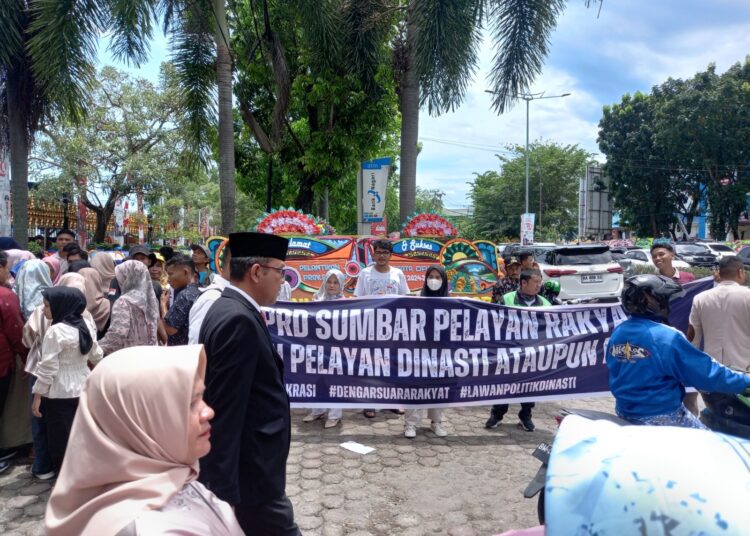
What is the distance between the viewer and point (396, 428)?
5535 millimetres

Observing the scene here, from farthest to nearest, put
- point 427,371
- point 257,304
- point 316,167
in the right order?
point 316,167 < point 427,371 < point 257,304

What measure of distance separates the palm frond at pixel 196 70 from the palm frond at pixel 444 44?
4535 millimetres

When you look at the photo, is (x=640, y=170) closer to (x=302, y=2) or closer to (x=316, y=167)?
(x=316, y=167)

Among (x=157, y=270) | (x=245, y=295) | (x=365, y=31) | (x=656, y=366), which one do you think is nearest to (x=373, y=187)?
(x=365, y=31)

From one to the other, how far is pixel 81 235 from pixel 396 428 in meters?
24.5

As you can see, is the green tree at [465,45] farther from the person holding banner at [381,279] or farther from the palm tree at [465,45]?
the person holding banner at [381,279]

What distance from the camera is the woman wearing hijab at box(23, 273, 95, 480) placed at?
166 inches

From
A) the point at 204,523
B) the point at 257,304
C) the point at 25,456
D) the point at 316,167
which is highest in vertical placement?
the point at 316,167

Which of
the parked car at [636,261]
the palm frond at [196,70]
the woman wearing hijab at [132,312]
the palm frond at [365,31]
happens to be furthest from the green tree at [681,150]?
the woman wearing hijab at [132,312]

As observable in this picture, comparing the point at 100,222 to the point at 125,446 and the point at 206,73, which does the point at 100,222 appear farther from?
the point at 125,446

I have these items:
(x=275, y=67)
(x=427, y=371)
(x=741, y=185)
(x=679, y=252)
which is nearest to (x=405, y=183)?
(x=275, y=67)

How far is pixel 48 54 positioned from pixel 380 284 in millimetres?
7268

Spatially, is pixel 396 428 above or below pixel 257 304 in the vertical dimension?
below

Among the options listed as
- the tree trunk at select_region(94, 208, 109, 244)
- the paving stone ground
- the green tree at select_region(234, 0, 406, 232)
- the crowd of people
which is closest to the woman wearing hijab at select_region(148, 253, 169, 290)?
the crowd of people
